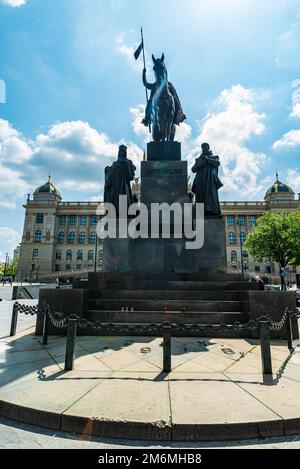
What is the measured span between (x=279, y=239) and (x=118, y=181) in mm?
31178

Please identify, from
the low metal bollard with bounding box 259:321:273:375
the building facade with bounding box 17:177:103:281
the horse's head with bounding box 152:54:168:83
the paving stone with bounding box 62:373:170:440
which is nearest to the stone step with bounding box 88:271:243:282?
the low metal bollard with bounding box 259:321:273:375

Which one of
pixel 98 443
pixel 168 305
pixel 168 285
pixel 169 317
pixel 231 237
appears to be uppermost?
pixel 231 237

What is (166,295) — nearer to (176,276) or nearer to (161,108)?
(176,276)

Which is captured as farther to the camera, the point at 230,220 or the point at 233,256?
the point at 230,220

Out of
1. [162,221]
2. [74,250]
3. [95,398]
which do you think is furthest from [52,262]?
[95,398]

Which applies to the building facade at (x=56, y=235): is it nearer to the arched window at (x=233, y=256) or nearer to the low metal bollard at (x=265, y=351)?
the arched window at (x=233, y=256)

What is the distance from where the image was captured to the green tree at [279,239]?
33.5 meters

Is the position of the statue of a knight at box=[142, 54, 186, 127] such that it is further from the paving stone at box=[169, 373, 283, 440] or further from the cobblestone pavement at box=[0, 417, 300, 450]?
the cobblestone pavement at box=[0, 417, 300, 450]

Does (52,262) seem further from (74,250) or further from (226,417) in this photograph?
(226,417)

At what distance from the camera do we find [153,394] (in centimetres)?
304

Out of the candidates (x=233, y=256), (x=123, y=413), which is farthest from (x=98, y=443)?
(x=233, y=256)

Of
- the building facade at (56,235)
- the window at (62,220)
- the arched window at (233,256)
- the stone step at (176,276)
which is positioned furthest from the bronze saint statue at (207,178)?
the window at (62,220)

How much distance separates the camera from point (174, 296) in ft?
23.4

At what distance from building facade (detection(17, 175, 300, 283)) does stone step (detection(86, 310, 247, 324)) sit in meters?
71.8
